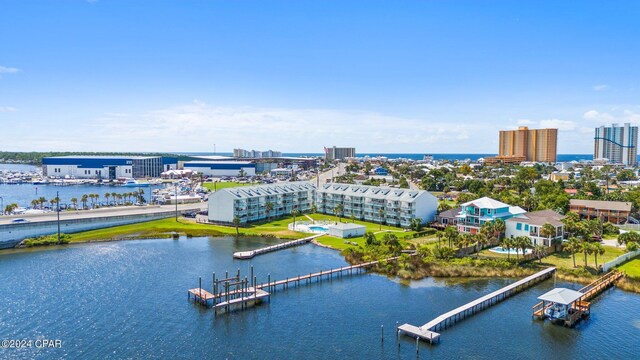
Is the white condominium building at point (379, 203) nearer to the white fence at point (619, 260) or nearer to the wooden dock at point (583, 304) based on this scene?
the white fence at point (619, 260)

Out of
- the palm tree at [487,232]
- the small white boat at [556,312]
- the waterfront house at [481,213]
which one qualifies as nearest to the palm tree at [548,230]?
the palm tree at [487,232]

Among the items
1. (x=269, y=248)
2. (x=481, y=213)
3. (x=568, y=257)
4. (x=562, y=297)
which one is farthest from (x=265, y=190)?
(x=562, y=297)

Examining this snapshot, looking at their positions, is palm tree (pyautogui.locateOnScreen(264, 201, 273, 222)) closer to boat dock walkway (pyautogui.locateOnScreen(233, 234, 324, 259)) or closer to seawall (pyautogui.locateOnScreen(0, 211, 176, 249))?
boat dock walkway (pyautogui.locateOnScreen(233, 234, 324, 259))

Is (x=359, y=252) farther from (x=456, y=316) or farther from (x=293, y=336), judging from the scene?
(x=293, y=336)

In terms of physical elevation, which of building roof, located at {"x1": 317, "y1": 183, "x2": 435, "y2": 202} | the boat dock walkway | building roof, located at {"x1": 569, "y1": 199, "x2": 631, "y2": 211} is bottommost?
the boat dock walkway

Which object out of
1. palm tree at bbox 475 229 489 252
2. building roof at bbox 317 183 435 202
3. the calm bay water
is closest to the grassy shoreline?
the calm bay water

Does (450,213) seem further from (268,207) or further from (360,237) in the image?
(268,207)
